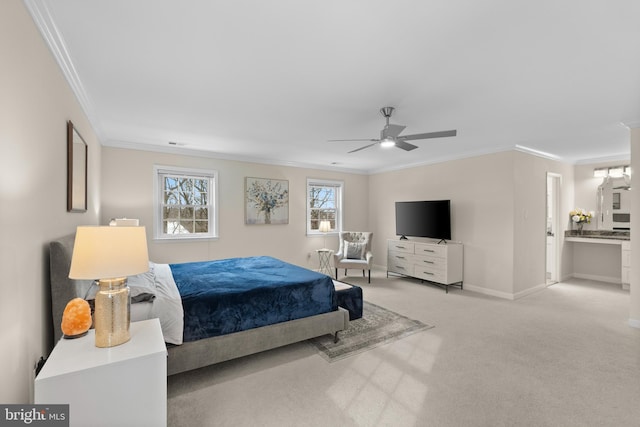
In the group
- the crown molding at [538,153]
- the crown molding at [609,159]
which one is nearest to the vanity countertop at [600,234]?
the crown molding at [609,159]

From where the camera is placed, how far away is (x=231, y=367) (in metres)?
2.61

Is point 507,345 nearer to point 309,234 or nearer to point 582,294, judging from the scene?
point 582,294

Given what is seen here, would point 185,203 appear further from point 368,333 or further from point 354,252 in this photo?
point 368,333

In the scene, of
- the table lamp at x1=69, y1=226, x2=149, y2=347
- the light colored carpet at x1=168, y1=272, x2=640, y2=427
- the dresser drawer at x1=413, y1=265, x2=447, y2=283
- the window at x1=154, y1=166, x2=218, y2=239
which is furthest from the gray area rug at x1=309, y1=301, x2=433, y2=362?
the window at x1=154, y1=166, x2=218, y2=239

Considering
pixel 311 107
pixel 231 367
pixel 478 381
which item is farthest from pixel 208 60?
pixel 478 381

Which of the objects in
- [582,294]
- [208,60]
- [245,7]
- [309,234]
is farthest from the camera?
[309,234]

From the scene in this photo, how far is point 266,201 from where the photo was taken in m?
5.85

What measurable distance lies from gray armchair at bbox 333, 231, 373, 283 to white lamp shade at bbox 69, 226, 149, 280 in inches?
176

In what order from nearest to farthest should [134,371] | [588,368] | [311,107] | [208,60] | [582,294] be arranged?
1. [134,371]
2. [208,60]
3. [588,368]
4. [311,107]
5. [582,294]

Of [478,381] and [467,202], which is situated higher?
[467,202]

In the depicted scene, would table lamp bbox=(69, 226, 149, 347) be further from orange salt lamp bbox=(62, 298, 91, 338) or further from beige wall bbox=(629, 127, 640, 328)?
beige wall bbox=(629, 127, 640, 328)

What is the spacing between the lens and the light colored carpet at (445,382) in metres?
1.99

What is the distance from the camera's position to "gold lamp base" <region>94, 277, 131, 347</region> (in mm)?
1532

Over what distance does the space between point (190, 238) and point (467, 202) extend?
4860 millimetres
